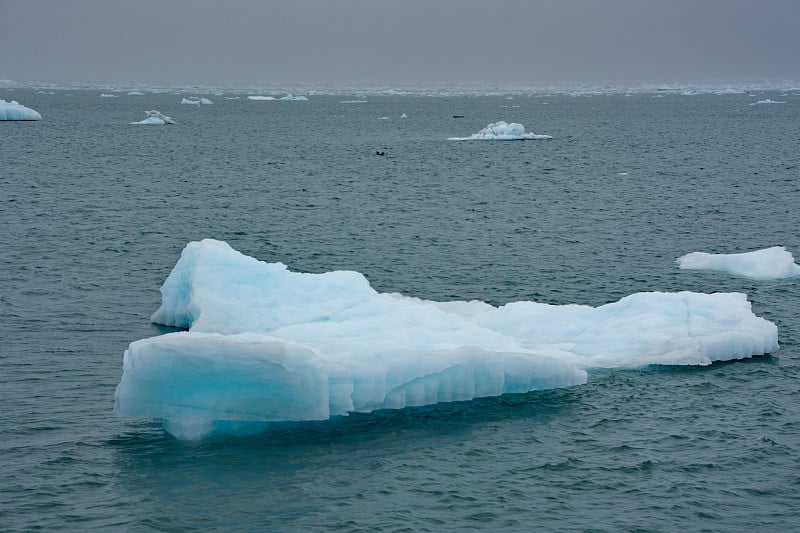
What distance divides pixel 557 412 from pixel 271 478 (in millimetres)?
6161

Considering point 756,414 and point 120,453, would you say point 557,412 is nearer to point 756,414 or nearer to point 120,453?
point 756,414

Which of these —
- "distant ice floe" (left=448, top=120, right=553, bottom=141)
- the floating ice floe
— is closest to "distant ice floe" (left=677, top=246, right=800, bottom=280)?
the floating ice floe

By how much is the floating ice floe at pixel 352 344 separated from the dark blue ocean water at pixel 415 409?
50 centimetres

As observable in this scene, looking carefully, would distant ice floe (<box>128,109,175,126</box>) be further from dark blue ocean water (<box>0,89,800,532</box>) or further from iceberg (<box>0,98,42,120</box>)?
dark blue ocean water (<box>0,89,800,532</box>)

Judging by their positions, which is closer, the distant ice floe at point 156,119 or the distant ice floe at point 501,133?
the distant ice floe at point 501,133

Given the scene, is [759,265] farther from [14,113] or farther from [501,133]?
[14,113]

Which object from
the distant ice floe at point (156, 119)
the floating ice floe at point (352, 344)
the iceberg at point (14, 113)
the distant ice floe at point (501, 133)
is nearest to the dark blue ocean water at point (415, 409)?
the floating ice floe at point (352, 344)

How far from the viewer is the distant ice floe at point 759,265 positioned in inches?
1123

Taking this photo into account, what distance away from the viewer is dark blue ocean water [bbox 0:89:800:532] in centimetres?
1429

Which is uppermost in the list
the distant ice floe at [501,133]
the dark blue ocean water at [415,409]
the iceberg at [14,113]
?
the iceberg at [14,113]

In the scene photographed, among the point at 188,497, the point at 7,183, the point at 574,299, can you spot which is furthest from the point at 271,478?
the point at 7,183

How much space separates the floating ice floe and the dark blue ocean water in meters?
0.50

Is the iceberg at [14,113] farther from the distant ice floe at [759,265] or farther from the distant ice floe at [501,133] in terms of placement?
the distant ice floe at [759,265]

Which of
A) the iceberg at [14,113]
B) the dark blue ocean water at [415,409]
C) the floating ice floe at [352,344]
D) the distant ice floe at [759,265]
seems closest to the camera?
the dark blue ocean water at [415,409]
